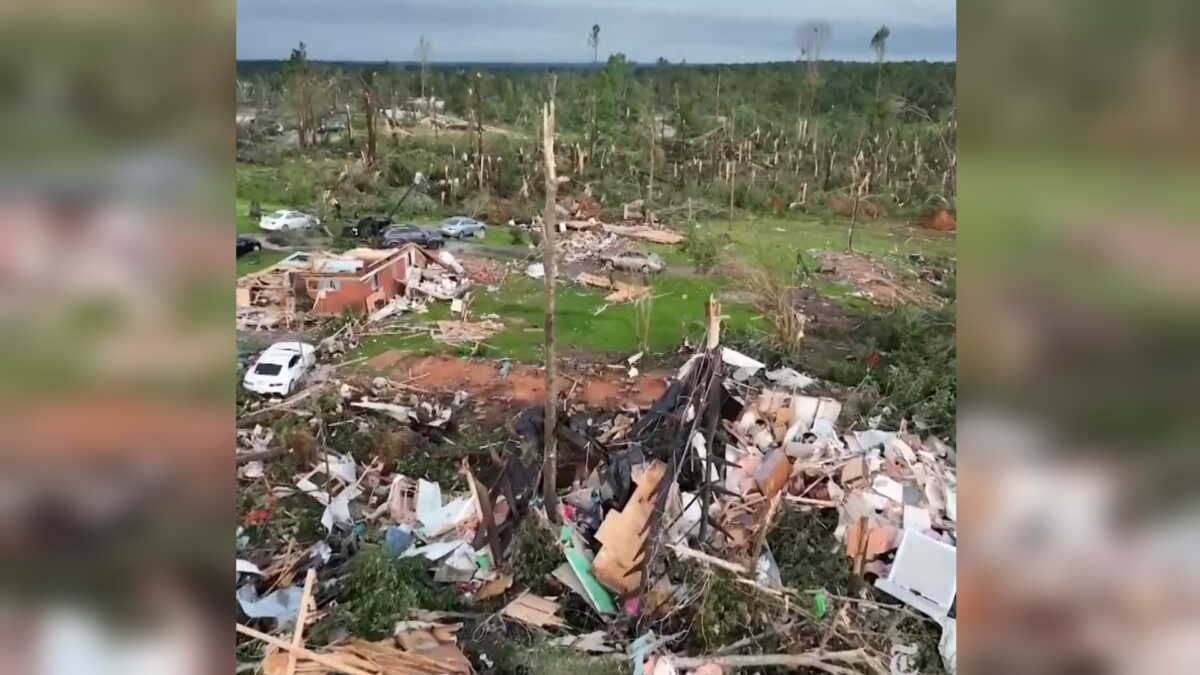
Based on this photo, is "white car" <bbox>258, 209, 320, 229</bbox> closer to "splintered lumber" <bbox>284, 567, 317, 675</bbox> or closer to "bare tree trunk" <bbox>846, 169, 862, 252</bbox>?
"splintered lumber" <bbox>284, 567, 317, 675</bbox>

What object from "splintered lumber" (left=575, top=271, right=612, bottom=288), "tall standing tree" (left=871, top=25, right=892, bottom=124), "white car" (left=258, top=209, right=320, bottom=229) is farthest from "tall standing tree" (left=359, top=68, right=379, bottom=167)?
"tall standing tree" (left=871, top=25, right=892, bottom=124)

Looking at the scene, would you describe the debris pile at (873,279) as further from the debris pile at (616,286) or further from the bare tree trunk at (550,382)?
the bare tree trunk at (550,382)

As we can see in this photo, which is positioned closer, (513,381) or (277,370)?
(277,370)

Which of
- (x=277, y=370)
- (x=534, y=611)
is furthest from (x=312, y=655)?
(x=277, y=370)

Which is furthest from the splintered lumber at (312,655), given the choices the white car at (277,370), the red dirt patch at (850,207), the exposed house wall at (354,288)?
the red dirt patch at (850,207)

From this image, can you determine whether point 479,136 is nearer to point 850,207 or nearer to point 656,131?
point 656,131
